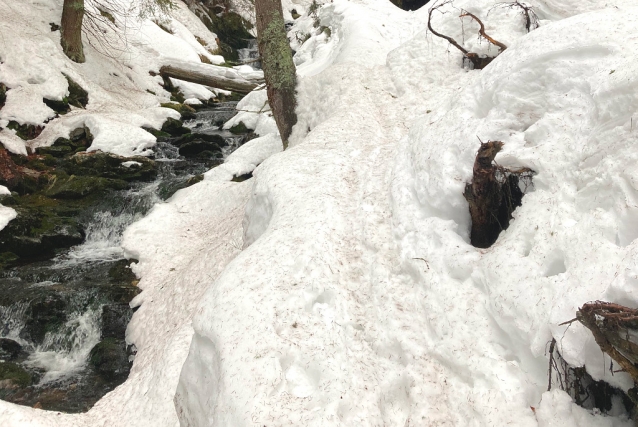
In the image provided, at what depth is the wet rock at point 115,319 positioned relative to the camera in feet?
22.2

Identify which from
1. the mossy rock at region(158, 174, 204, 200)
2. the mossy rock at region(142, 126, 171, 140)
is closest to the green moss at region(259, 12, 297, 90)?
the mossy rock at region(158, 174, 204, 200)

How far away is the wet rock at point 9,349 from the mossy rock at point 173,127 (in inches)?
351

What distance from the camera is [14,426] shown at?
4594mm

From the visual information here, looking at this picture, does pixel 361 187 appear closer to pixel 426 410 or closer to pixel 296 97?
pixel 426 410

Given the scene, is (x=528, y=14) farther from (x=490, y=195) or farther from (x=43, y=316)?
(x=43, y=316)

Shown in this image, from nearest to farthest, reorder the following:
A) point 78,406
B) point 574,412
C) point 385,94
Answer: point 574,412 → point 78,406 → point 385,94

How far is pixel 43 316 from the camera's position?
22.1 feet

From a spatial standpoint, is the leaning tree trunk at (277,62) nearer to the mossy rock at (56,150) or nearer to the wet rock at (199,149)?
the wet rock at (199,149)

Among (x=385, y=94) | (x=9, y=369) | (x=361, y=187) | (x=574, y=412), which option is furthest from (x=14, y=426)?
(x=385, y=94)

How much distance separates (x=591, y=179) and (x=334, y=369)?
8.61 ft

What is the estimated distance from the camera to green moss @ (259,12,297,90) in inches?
318

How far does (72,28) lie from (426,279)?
15.6 m

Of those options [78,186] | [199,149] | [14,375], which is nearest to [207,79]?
[199,149]

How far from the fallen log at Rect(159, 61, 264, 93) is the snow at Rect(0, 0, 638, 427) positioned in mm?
10272
